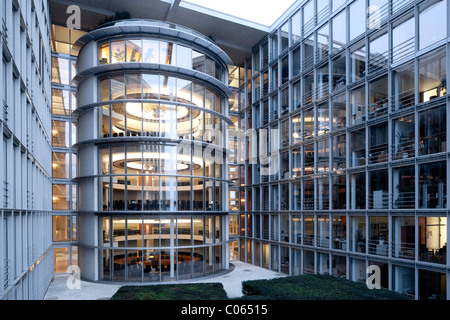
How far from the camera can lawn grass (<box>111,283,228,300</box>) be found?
1346 cm

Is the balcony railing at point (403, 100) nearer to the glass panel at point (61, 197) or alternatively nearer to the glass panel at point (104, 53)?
the glass panel at point (104, 53)

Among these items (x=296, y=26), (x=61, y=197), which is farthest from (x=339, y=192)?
(x=61, y=197)

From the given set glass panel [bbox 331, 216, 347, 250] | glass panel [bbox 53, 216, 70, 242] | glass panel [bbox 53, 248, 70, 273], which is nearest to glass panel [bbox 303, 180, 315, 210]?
glass panel [bbox 331, 216, 347, 250]

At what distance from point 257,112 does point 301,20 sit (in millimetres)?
8742

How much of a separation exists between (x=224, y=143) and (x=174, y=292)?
13.8 m

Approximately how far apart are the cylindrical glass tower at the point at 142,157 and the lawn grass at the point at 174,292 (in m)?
6.89

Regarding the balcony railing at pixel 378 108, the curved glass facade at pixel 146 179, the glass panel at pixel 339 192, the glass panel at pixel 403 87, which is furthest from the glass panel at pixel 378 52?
the curved glass facade at pixel 146 179

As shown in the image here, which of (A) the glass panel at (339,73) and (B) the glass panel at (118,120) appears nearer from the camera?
(A) the glass panel at (339,73)

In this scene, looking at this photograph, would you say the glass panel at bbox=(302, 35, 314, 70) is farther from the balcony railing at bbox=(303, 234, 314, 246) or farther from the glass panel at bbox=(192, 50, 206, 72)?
the balcony railing at bbox=(303, 234, 314, 246)

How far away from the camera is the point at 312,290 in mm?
14609

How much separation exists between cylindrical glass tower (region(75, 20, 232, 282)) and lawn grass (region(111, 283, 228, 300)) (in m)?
6.89

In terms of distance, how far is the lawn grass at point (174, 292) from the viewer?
1346cm

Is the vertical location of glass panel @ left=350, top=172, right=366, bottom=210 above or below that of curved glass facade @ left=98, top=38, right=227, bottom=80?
below

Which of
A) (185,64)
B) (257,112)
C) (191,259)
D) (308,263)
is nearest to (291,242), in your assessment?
(308,263)
